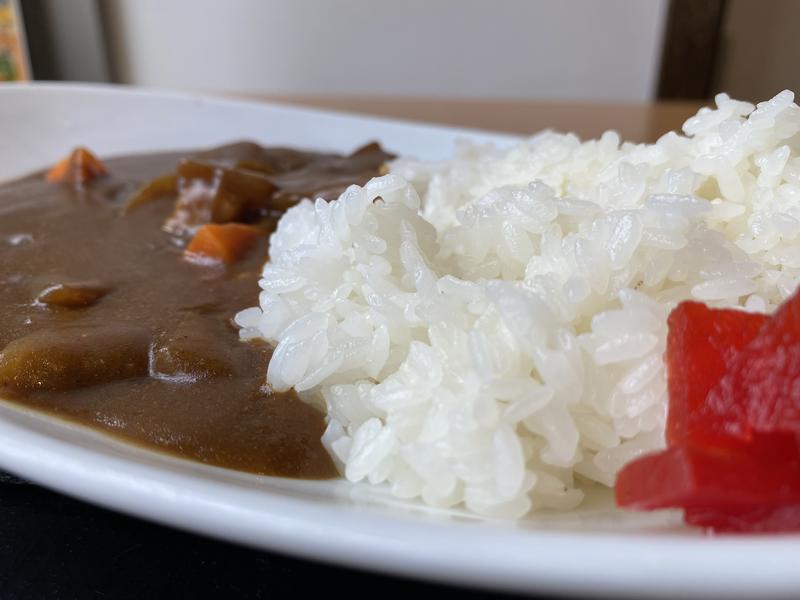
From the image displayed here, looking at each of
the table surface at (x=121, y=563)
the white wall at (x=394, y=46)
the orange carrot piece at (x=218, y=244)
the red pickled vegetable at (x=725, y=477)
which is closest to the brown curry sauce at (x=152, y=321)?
the orange carrot piece at (x=218, y=244)

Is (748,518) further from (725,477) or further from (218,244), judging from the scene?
(218,244)

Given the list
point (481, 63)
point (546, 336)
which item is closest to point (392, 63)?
point (481, 63)

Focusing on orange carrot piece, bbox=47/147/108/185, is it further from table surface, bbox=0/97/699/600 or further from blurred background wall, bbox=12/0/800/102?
blurred background wall, bbox=12/0/800/102

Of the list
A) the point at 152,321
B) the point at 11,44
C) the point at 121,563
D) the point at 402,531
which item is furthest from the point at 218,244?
the point at 11,44

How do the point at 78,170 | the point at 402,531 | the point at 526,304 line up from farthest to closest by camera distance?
the point at 78,170 < the point at 526,304 < the point at 402,531

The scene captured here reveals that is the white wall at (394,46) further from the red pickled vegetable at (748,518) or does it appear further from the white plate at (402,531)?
the red pickled vegetable at (748,518)

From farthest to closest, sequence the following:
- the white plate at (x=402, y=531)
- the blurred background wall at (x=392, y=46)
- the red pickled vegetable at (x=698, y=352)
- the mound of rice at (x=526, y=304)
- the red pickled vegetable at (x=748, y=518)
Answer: the blurred background wall at (x=392, y=46), the mound of rice at (x=526, y=304), the red pickled vegetable at (x=698, y=352), the red pickled vegetable at (x=748, y=518), the white plate at (x=402, y=531)

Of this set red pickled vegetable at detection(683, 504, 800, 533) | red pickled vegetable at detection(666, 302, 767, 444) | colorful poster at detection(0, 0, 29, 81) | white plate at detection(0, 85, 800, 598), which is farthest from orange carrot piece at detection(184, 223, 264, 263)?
colorful poster at detection(0, 0, 29, 81)
